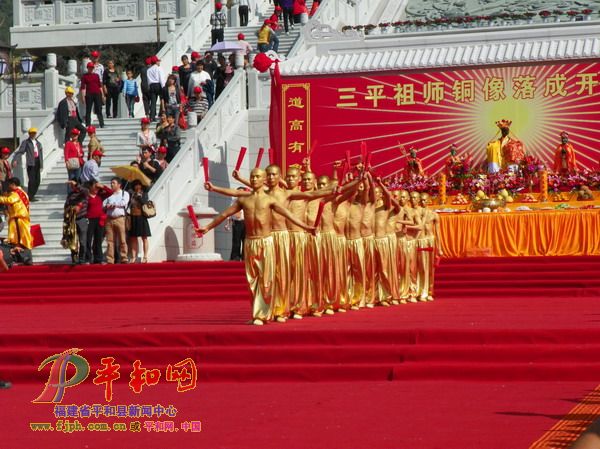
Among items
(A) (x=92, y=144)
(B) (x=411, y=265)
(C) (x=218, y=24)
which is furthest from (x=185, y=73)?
(B) (x=411, y=265)

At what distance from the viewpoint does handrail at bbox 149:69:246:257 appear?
2322cm

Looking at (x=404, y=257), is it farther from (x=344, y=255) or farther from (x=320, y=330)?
(x=320, y=330)

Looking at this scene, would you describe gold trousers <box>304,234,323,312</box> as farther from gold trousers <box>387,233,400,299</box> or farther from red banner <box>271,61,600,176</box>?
red banner <box>271,61,600,176</box>

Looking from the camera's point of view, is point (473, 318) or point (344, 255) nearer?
point (473, 318)

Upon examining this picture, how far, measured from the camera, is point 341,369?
1098 cm

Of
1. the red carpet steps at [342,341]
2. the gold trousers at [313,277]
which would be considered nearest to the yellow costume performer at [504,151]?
the red carpet steps at [342,341]

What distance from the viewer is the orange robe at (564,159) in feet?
79.4

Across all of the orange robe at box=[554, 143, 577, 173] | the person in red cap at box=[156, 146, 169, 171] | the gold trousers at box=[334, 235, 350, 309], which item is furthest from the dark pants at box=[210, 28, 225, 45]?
the gold trousers at box=[334, 235, 350, 309]

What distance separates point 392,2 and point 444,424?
86.4 ft

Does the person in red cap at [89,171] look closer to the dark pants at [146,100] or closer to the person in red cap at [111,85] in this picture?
the dark pants at [146,100]

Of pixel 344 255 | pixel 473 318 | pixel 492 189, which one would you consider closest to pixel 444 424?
pixel 473 318

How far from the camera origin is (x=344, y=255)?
16.1m

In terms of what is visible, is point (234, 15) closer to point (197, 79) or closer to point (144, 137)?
point (197, 79)

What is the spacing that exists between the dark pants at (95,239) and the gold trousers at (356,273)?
5826 mm
